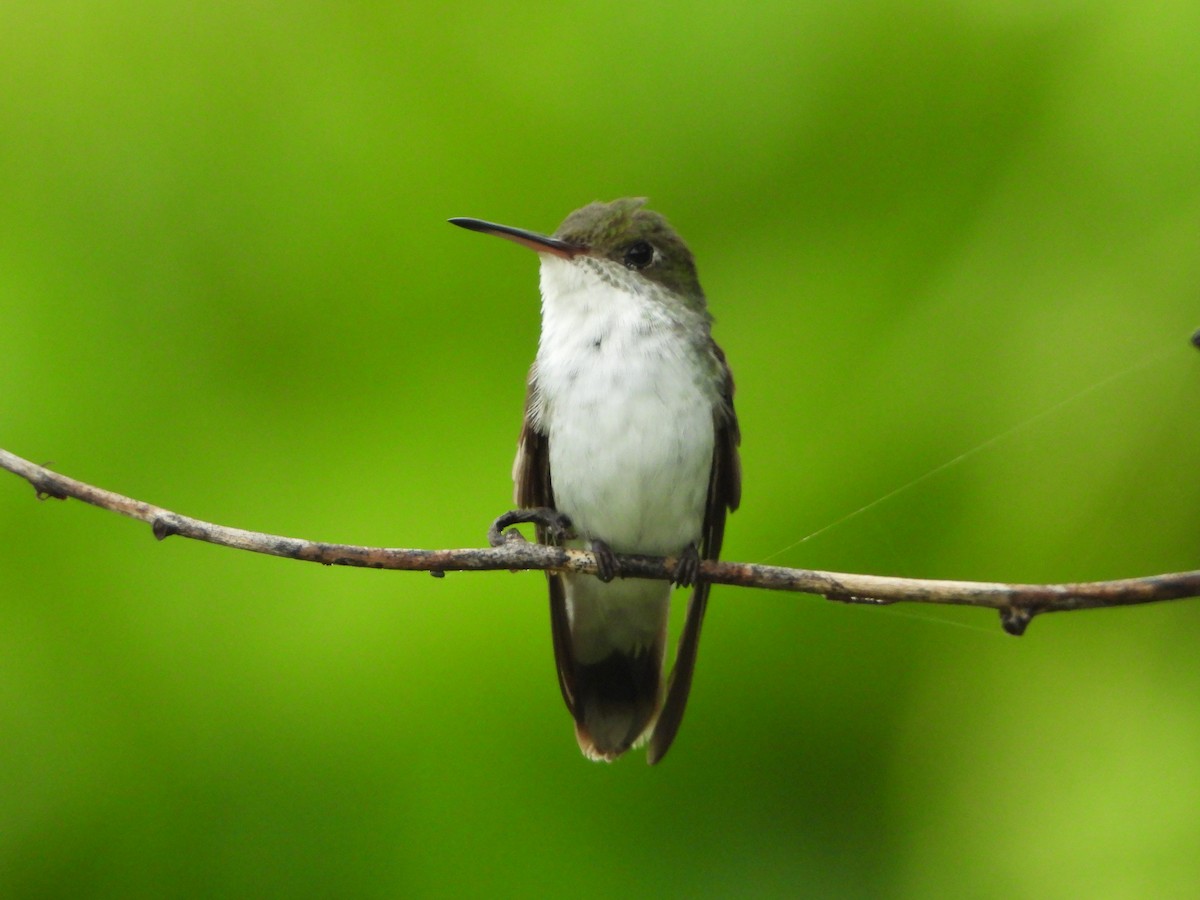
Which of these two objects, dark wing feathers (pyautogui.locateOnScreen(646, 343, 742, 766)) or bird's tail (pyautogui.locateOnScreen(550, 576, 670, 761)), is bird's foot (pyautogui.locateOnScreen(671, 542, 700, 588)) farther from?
bird's tail (pyautogui.locateOnScreen(550, 576, 670, 761))

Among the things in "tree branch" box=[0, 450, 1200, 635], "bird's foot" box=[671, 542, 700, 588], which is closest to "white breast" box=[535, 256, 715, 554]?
"bird's foot" box=[671, 542, 700, 588]

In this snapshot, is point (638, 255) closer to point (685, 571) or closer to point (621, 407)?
point (621, 407)

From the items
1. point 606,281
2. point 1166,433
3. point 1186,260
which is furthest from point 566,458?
point 1186,260

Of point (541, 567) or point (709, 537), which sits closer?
point (541, 567)

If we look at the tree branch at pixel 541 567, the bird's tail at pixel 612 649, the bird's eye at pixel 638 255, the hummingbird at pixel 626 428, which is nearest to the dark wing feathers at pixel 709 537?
the hummingbird at pixel 626 428

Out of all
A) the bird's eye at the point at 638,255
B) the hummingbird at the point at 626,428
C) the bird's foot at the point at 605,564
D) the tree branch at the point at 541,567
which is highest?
the bird's eye at the point at 638,255

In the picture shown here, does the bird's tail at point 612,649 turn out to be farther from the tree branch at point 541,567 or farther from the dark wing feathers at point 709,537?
the tree branch at point 541,567

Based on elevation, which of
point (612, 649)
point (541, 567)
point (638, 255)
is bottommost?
point (541, 567)

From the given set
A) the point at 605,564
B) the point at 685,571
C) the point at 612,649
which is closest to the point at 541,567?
the point at 605,564
